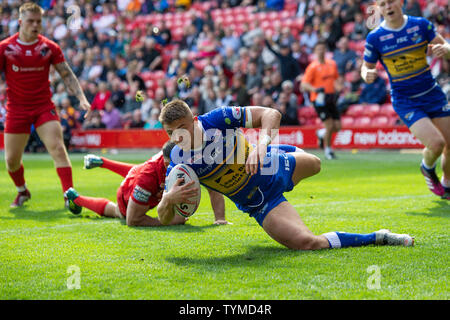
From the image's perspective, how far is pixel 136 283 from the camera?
3.68 m

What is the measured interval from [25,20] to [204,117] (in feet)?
12.2

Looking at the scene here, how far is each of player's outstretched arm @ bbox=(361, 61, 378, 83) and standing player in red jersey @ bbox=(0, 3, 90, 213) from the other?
334cm

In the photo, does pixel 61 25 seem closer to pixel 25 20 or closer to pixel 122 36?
pixel 122 36

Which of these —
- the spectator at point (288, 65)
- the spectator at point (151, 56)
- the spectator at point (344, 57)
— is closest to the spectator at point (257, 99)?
the spectator at point (288, 65)

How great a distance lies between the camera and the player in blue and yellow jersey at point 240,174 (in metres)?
4.43

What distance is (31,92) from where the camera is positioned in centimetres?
754

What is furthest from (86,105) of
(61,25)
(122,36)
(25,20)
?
(61,25)

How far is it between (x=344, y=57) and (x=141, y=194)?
39.0 feet

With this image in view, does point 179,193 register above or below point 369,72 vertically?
below

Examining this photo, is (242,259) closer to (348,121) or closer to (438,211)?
(438,211)

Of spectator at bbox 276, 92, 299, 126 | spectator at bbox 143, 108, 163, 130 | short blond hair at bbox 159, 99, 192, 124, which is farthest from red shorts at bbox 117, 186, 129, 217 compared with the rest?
spectator at bbox 143, 108, 163, 130

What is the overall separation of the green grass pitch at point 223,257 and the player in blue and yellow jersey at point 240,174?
145mm

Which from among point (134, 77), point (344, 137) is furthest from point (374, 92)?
point (134, 77)

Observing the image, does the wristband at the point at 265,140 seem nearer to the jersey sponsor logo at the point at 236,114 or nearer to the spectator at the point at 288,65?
the jersey sponsor logo at the point at 236,114
